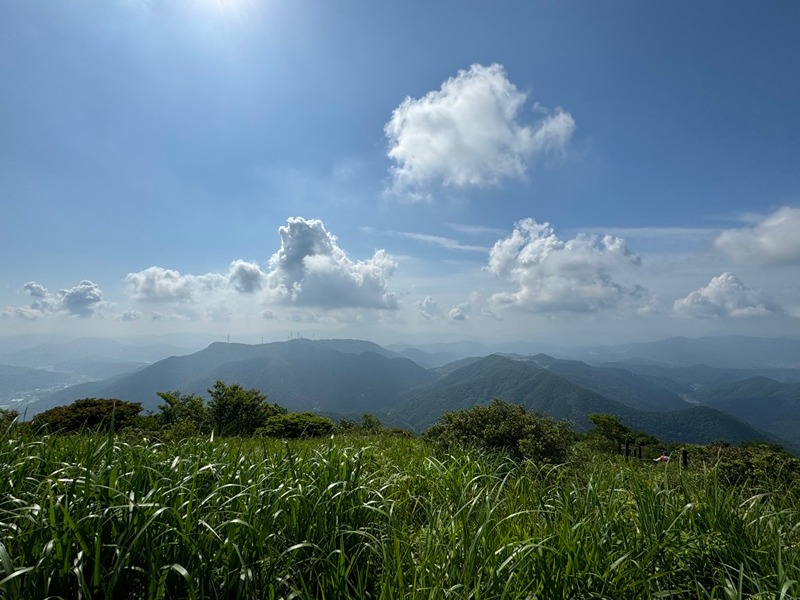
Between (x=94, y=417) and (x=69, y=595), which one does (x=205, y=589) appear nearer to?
(x=69, y=595)

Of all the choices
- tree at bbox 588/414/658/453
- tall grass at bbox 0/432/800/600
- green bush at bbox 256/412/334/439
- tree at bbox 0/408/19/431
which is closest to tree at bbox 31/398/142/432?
green bush at bbox 256/412/334/439

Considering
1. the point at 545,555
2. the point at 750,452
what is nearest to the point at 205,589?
the point at 545,555

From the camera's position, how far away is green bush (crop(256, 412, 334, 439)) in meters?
17.5

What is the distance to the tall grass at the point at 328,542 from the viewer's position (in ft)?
7.73

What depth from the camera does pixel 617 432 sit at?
33.0 m

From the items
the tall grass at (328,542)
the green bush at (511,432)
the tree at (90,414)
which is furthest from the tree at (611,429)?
the tree at (90,414)

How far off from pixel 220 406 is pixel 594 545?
68.6 feet

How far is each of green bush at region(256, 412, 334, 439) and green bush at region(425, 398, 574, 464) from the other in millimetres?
8532

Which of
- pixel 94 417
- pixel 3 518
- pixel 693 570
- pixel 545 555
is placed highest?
pixel 3 518

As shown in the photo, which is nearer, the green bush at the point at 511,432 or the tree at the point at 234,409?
the green bush at the point at 511,432

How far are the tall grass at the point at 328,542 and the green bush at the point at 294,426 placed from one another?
45.4 feet

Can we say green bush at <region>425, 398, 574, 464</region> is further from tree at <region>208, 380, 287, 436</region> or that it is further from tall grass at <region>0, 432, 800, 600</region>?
tree at <region>208, 380, 287, 436</region>

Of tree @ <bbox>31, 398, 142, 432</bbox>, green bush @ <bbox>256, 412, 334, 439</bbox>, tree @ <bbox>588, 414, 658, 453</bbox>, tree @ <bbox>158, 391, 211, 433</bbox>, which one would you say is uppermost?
tree @ <bbox>31, 398, 142, 432</bbox>

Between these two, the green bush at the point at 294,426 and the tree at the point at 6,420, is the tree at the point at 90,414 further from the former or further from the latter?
the tree at the point at 6,420
